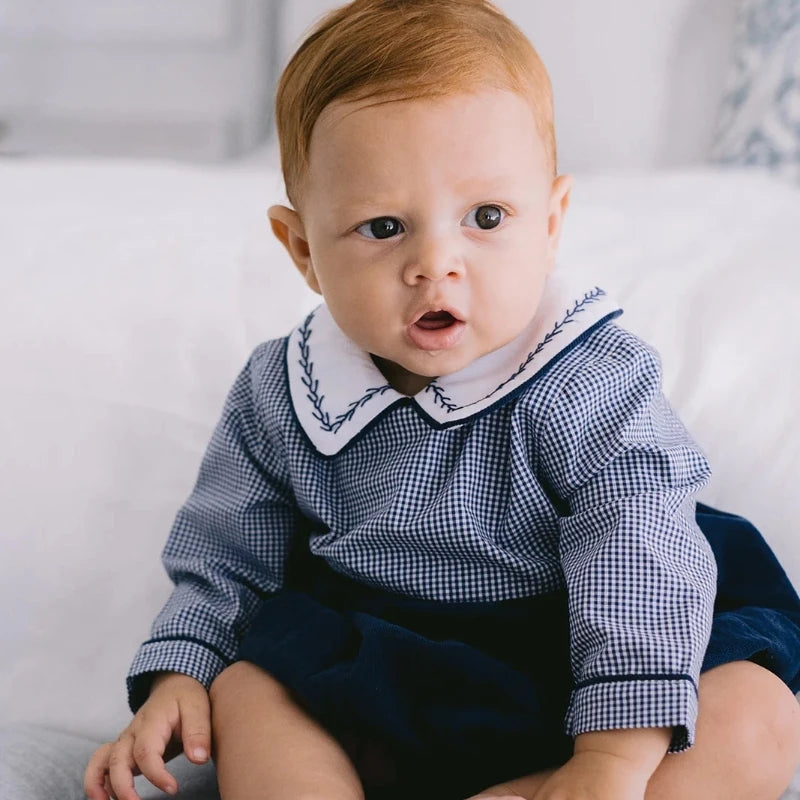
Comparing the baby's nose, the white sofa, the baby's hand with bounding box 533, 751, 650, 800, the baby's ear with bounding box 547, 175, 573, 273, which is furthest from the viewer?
the white sofa

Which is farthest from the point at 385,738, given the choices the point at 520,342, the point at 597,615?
the point at 520,342

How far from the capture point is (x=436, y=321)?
90 centimetres

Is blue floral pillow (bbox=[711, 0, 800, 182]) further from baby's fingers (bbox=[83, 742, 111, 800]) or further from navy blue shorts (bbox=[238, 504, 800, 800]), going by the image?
baby's fingers (bbox=[83, 742, 111, 800])

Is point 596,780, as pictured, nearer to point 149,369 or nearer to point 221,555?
point 221,555

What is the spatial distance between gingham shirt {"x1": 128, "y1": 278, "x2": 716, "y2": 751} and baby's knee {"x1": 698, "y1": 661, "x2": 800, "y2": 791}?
0.04 m

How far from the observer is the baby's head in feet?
2.83

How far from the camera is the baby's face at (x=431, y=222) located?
2.83 feet

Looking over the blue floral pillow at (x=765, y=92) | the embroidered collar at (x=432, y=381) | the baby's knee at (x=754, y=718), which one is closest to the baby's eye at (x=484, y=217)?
the embroidered collar at (x=432, y=381)

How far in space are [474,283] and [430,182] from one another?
0.27ft

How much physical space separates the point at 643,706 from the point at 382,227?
1.30 ft

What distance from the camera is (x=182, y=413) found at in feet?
4.26

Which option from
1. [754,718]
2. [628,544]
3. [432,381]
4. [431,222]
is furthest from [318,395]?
[754,718]

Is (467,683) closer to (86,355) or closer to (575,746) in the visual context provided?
(575,746)

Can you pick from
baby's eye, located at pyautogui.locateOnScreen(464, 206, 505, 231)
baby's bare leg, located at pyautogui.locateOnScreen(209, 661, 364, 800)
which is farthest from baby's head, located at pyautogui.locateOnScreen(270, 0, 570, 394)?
baby's bare leg, located at pyautogui.locateOnScreen(209, 661, 364, 800)
